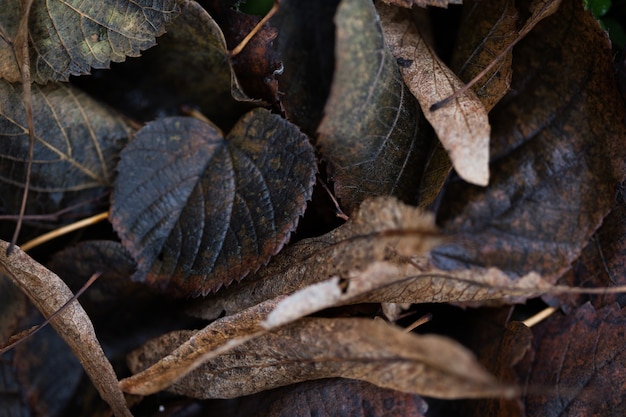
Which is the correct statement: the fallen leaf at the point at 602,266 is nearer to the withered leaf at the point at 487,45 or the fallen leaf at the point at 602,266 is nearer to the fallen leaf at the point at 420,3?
the withered leaf at the point at 487,45

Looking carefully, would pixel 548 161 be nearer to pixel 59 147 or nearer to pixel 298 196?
pixel 298 196

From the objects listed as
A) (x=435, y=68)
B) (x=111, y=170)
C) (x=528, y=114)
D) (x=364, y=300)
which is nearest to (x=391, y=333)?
(x=364, y=300)

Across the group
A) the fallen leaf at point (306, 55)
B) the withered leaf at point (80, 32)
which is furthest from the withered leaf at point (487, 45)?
the withered leaf at point (80, 32)

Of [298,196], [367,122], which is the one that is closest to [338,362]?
[298,196]

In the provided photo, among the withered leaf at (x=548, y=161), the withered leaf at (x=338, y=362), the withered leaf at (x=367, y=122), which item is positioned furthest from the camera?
the withered leaf at (x=548, y=161)

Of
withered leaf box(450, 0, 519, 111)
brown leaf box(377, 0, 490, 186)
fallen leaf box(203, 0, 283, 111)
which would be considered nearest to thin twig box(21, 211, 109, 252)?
fallen leaf box(203, 0, 283, 111)
